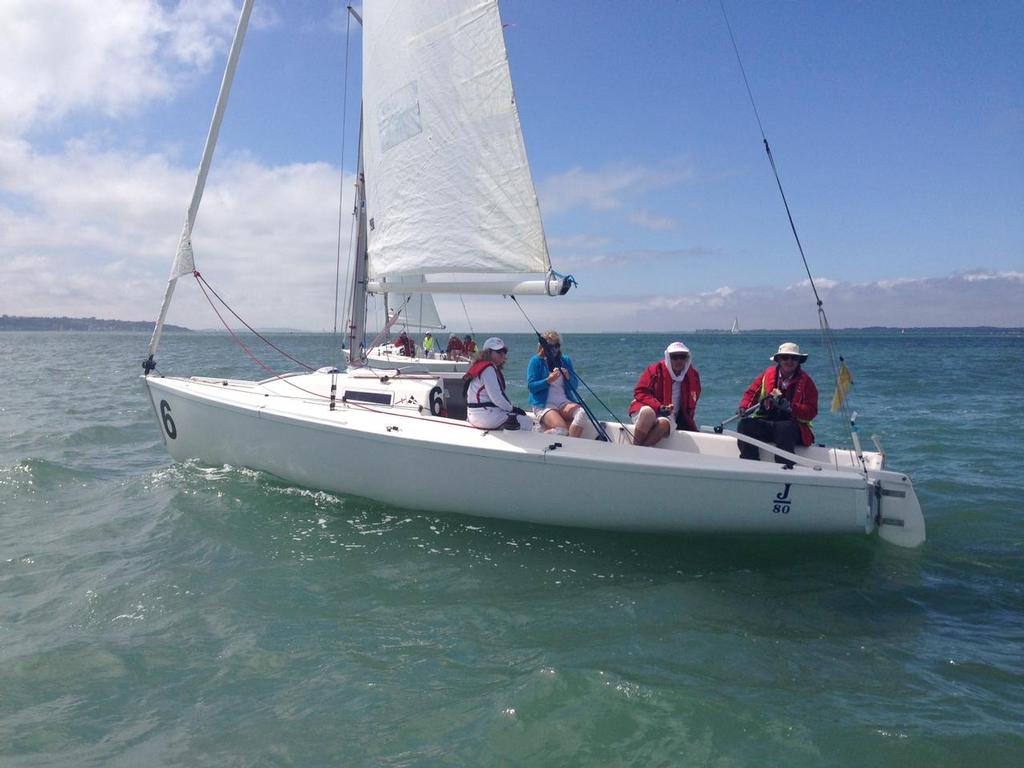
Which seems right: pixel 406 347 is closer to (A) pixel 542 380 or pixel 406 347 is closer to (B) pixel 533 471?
(A) pixel 542 380

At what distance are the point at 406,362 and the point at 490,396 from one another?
16.0 metres

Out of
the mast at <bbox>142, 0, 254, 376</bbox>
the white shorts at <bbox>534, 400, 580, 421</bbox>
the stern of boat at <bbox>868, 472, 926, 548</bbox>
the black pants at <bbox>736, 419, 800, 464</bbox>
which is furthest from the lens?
the mast at <bbox>142, 0, 254, 376</bbox>

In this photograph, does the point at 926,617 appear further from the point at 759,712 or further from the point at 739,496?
the point at 759,712

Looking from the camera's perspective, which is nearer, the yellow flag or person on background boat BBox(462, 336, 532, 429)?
the yellow flag

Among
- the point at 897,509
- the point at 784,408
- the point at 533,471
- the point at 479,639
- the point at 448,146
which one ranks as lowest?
the point at 479,639

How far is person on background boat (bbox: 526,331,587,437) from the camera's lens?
647 centimetres

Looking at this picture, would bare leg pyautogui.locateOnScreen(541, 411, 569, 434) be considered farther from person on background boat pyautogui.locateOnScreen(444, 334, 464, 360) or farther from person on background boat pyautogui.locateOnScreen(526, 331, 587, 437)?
person on background boat pyautogui.locateOnScreen(444, 334, 464, 360)

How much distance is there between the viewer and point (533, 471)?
5.75 metres

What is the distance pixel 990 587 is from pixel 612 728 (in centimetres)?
359

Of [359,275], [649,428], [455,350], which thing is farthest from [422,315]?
[649,428]

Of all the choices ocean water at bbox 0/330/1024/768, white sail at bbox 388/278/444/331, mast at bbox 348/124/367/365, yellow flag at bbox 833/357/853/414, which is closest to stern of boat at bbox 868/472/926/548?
ocean water at bbox 0/330/1024/768

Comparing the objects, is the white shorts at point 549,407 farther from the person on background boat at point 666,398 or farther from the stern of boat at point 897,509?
the stern of boat at point 897,509

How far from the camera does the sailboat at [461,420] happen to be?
531cm

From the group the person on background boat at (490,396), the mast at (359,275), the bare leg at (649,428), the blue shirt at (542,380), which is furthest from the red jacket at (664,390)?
the mast at (359,275)
